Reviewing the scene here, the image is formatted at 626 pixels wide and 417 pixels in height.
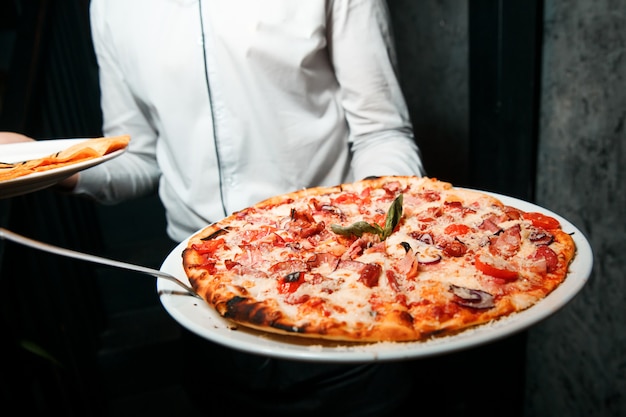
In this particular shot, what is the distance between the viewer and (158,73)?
1671 millimetres

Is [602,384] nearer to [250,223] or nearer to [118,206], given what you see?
[250,223]

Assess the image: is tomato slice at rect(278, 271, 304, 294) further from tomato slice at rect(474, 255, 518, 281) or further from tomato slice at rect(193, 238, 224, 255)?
tomato slice at rect(474, 255, 518, 281)

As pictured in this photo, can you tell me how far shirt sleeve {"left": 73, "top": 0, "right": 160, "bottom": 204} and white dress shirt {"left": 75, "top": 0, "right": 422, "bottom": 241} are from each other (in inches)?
0.4

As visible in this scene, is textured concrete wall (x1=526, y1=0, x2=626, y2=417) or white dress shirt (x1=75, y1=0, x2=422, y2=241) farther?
textured concrete wall (x1=526, y1=0, x2=626, y2=417)

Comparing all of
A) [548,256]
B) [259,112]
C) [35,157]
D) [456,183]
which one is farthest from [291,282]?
[456,183]

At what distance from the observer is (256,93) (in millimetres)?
1651

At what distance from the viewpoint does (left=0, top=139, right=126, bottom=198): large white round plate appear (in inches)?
35.3

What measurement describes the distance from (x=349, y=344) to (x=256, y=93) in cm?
105

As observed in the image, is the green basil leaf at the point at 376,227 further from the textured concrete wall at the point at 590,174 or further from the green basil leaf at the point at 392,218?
the textured concrete wall at the point at 590,174

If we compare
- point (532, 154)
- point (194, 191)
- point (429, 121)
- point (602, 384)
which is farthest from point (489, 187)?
point (194, 191)

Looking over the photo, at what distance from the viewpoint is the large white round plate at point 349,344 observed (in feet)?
2.45

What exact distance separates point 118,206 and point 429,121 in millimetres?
2152

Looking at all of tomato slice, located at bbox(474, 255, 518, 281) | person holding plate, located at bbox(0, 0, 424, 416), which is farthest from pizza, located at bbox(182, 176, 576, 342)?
person holding plate, located at bbox(0, 0, 424, 416)

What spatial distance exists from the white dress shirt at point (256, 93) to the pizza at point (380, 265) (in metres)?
0.36
